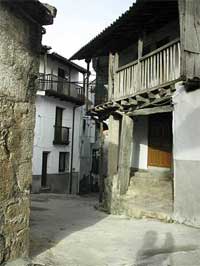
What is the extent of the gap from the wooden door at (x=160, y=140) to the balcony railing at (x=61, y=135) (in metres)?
13.1

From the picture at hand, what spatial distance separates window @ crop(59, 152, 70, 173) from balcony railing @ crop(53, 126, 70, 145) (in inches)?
38.6

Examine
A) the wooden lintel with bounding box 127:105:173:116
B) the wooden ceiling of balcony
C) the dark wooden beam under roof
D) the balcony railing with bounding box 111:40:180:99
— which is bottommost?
the wooden lintel with bounding box 127:105:173:116

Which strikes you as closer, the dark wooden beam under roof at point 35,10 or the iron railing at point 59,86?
the dark wooden beam under roof at point 35,10

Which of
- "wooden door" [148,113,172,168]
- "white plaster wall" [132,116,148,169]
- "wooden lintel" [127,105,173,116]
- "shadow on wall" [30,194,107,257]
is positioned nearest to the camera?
"shadow on wall" [30,194,107,257]

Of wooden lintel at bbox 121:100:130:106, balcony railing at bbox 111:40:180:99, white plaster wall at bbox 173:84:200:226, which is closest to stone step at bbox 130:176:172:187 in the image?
wooden lintel at bbox 121:100:130:106

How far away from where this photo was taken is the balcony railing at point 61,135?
26.9 metres

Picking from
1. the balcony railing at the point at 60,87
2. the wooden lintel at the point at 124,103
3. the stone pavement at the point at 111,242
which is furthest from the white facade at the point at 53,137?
the stone pavement at the point at 111,242

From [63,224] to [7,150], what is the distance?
501 centimetres

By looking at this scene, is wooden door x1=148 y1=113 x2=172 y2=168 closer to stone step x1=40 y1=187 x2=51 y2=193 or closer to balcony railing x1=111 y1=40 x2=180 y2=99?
balcony railing x1=111 y1=40 x2=180 y2=99

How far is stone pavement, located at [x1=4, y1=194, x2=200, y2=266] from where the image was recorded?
5.71m

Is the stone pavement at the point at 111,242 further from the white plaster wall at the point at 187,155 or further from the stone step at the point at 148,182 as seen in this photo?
the stone step at the point at 148,182

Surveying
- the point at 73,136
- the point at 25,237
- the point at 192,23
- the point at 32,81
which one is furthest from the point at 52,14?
the point at 73,136

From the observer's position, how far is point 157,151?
47.1 ft

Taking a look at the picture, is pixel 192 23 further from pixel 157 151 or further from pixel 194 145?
pixel 157 151
